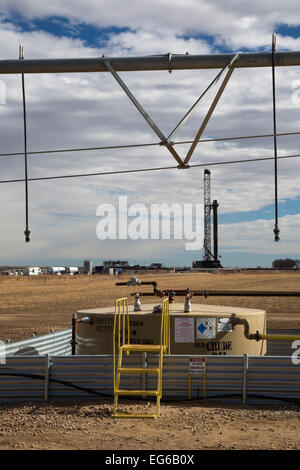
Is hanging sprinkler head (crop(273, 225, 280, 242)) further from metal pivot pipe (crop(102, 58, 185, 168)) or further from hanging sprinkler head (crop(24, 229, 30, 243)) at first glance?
hanging sprinkler head (crop(24, 229, 30, 243))

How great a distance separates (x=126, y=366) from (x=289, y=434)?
3.31m

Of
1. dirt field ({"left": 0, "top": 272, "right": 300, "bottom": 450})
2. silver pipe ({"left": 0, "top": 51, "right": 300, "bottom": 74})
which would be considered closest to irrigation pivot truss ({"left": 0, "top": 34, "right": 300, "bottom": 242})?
silver pipe ({"left": 0, "top": 51, "right": 300, "bottom": 74})

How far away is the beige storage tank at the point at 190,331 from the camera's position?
40.8 feet

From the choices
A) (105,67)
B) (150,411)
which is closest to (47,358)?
(150,411)

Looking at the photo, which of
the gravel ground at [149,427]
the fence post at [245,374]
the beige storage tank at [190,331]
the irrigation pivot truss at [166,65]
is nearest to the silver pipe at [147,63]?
the irrigation pivot truss at [166,65]

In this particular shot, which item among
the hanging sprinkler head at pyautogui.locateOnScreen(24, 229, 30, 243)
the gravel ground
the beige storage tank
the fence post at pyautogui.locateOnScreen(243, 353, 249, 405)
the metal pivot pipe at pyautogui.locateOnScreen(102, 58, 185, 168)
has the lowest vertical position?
the gravel ground

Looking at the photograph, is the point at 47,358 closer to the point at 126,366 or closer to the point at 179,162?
the point at 126,366

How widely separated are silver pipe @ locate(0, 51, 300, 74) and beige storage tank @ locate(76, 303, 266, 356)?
5.38 m

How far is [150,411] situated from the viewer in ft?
34.3

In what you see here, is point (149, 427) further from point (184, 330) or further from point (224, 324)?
point (224, 324)

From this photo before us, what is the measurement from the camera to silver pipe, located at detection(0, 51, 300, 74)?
9.10 m

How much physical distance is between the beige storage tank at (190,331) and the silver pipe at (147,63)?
17.7ft

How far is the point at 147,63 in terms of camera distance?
9148 mm

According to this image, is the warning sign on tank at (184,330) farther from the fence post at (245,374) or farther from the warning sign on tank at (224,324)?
the fence post at (245,374)
